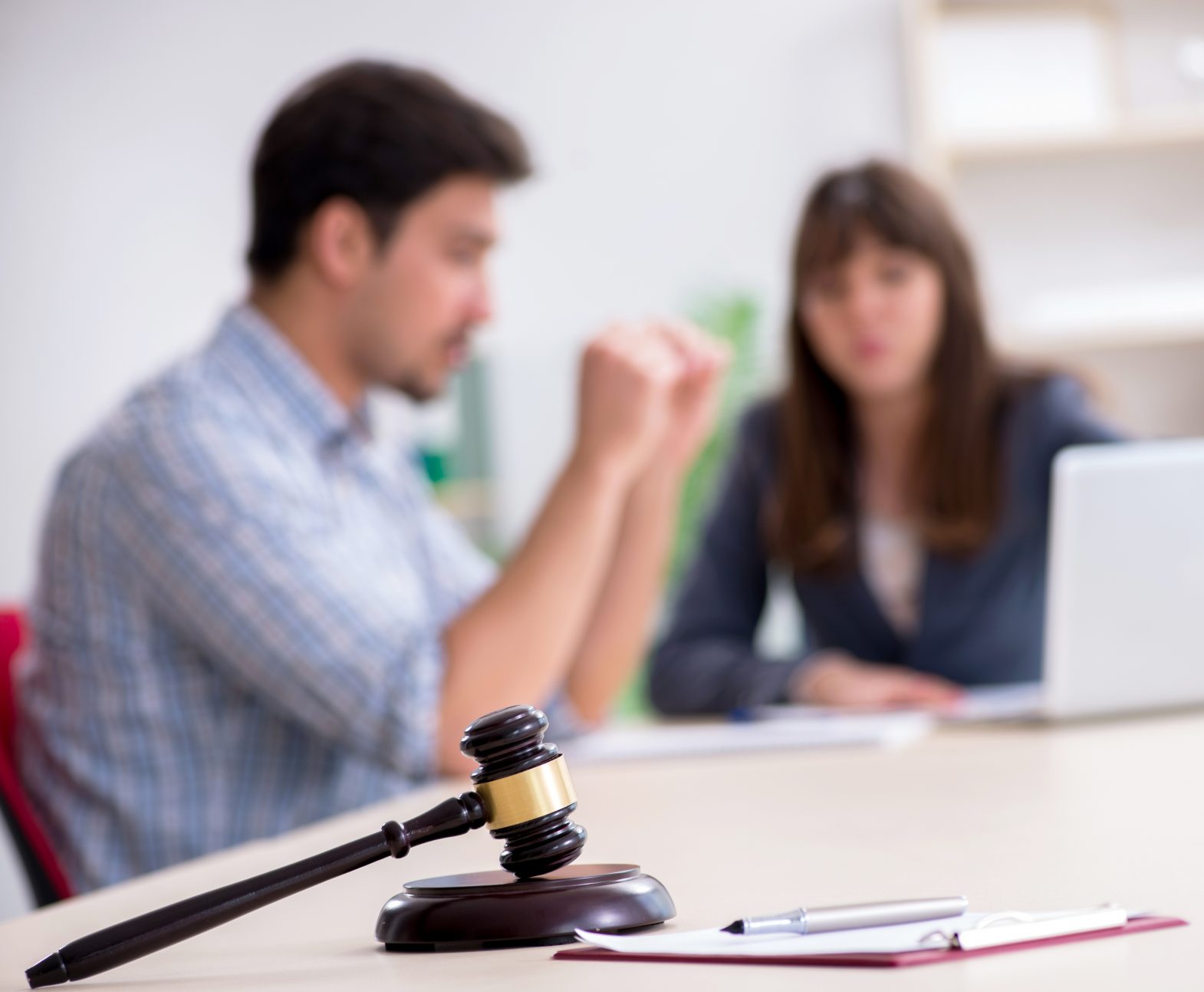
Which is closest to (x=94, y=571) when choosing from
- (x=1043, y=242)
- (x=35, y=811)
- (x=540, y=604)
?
(x=35, y=811)

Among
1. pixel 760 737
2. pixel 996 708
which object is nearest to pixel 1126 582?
pixel 996 708

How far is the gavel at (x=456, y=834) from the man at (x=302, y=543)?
2.31 ft

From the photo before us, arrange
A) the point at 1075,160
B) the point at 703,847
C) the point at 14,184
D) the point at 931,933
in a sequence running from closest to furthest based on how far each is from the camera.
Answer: the point at 931,933 → the point at 703,847 → the point at 1075,160 → the point at 14,184

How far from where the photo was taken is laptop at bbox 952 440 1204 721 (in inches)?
51.1

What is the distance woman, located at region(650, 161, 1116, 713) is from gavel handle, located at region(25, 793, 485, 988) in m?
1.46

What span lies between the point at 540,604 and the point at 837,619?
90 cm

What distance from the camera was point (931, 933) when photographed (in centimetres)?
50

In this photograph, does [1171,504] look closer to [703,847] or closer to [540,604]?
[540,604]

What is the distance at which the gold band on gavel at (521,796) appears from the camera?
1.88 feet

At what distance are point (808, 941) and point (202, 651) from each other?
0.97 m

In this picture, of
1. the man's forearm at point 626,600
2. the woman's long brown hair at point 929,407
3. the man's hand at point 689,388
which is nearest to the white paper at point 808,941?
the man's hand at point 689,388

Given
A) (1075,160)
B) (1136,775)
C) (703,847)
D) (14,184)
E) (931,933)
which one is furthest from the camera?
(14,184)

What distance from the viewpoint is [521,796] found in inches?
22.6

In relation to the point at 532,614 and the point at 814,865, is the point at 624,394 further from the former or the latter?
the point at 814,865
